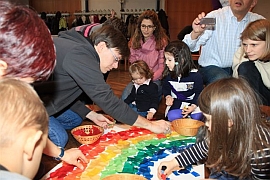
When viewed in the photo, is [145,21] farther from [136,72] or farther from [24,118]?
[24,118]

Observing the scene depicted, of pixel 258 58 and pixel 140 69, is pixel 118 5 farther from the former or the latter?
pixel 258 58

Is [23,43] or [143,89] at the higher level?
[23,43]

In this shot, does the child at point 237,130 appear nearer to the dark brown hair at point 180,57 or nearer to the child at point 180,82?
the child at point 180,82

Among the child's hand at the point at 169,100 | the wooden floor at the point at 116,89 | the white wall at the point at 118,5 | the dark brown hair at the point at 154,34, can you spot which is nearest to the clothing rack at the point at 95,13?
the white wall at the point at 118,5

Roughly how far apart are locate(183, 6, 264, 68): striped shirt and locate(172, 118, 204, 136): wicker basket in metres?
0.74

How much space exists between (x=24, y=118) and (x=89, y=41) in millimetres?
1073

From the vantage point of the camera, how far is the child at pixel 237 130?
46.8 inches

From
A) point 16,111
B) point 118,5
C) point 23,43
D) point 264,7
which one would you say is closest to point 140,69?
point 23,43

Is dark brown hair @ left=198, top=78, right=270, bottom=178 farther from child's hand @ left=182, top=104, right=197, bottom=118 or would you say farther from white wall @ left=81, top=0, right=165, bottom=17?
white wall @ left=81, top=0, right=165, bottom=17

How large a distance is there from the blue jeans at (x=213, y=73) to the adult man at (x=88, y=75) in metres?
0.72

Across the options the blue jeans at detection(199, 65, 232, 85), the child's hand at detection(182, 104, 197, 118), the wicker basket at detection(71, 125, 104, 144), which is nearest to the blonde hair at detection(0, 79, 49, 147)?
the wicker basket at detection(71, 125, 104, 144)

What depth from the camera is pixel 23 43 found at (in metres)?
1.06

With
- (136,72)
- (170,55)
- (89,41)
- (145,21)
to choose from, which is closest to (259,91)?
(170,55)

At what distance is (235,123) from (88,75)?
794 mm
